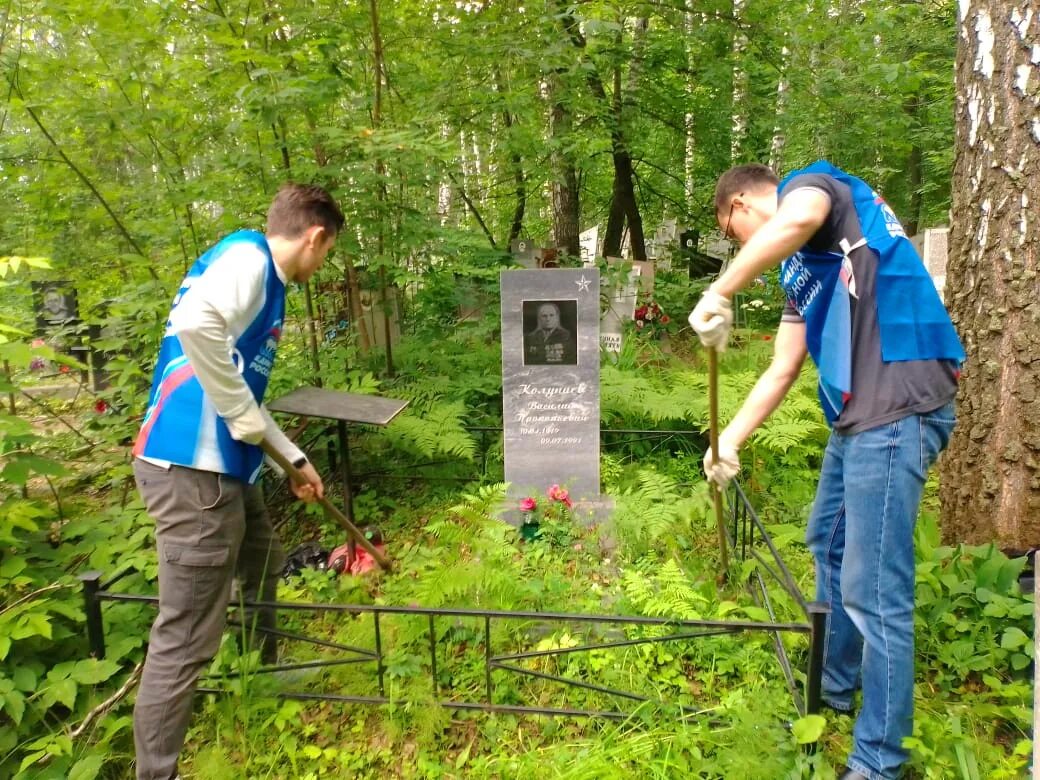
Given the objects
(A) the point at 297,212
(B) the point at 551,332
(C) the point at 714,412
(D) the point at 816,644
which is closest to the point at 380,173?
(B) the point at 551,332

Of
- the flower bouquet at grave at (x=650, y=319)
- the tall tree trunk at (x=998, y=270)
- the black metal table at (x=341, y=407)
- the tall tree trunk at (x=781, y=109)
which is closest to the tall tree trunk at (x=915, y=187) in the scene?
the tall tree trunk at (x=781, y=109)

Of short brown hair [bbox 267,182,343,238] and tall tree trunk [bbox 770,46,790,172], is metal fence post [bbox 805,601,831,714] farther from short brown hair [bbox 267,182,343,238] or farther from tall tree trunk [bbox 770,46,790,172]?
tall tree trunk [bbox 770,46,790,172]

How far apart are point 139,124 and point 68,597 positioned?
2.51 m

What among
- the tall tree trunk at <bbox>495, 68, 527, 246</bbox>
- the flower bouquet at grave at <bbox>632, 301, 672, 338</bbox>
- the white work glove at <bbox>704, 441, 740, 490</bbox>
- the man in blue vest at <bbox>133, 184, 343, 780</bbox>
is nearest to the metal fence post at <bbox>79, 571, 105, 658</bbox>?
the man in blue vest at <bbox>133, 184, 343, 780</bbox>

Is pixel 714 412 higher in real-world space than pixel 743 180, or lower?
lower

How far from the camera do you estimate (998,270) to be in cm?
257

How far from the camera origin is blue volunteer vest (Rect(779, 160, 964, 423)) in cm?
169

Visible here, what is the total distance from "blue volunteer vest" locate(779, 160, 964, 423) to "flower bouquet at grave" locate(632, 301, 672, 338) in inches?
195

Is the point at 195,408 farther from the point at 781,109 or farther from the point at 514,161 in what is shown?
the point at 781,109

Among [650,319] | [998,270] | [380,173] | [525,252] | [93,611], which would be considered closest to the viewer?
[93,611]

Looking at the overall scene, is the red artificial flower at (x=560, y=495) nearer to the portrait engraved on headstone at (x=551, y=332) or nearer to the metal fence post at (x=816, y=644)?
the portrait engraved on headstone at (x=551, y=332)

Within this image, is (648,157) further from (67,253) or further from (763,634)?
(763,634)

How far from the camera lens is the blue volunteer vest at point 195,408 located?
1939mm

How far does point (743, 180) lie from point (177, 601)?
83.7 inches
